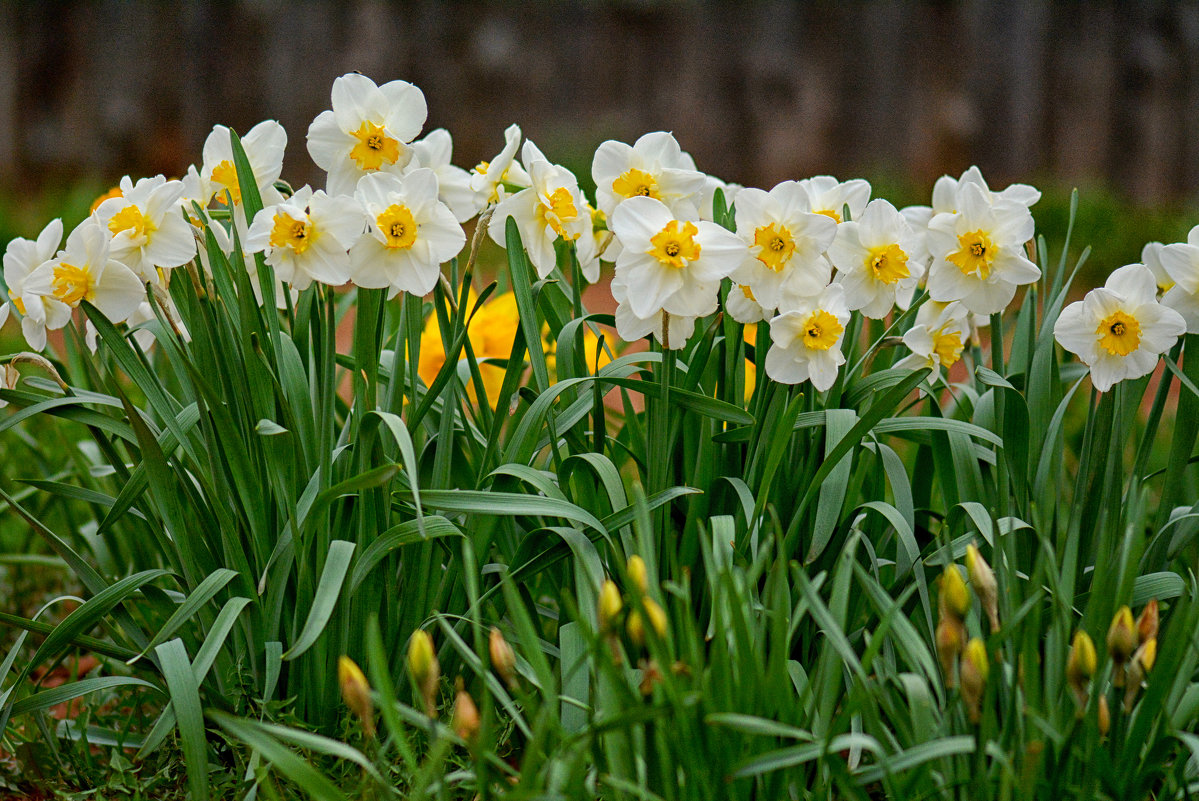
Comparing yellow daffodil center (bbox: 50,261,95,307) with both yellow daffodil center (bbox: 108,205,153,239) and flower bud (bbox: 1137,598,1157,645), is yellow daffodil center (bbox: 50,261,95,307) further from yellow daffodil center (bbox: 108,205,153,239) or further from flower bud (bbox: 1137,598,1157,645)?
flower bud (bbox: 1137,598,1157,645)

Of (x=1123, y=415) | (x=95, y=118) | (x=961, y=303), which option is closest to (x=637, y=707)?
(x=961, y=303)

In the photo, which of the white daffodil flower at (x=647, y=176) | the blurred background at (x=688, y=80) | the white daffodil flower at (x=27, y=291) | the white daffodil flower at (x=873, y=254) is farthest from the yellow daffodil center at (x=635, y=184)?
the blurred background at (x=688, y=80)

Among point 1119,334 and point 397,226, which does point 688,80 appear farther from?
point 397,226

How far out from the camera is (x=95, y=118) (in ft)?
23.0

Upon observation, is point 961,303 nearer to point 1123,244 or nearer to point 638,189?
point 638,189

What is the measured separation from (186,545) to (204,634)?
0.14 meters

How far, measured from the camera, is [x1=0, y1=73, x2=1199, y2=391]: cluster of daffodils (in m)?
1.22

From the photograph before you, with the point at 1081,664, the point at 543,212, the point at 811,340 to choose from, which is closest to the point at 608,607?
the point at 1081,664

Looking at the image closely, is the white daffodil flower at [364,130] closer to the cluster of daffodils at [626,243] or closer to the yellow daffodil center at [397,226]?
the cluster of daffodils at [626,243]

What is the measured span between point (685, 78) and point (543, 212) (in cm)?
610

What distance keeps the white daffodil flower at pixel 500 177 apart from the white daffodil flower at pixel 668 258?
27cm

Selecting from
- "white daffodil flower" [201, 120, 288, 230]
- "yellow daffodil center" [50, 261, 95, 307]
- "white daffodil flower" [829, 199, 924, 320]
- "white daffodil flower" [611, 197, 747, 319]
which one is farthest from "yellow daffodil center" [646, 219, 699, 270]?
"yellow daffodil center" [50, 261, 95, 307]

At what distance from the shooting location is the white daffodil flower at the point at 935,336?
1435 mm

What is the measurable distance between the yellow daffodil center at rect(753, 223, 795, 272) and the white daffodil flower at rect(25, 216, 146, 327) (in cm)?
75
